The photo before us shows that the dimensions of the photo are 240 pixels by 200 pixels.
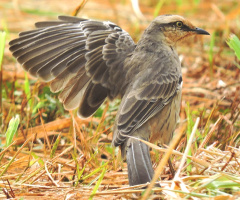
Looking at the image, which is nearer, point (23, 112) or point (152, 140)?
point (152, 140)

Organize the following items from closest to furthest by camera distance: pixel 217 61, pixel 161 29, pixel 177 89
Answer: pixel 177 89 < pixel 161 29 < pixel 217 61

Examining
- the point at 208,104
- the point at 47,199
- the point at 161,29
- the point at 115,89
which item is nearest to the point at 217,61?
the point at 208,104

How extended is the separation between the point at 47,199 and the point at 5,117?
2.17 meters

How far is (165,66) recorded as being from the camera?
17.1 feet

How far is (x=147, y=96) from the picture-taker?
493 centimetres

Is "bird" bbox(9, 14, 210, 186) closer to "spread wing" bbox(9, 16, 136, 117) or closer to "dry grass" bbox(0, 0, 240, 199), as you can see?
"spread wing" bbox(9, 16, 136, 117)

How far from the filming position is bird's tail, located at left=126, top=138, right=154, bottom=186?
3.98 meters

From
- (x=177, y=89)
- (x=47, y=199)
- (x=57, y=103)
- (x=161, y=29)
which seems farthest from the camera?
(x=57, y=103)

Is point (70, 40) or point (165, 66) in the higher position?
point (70, 40)

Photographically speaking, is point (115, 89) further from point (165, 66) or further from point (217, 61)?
point (217, 61)

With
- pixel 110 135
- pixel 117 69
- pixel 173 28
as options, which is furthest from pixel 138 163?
pixel 173 28

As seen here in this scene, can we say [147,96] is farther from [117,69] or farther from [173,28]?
[173,28]

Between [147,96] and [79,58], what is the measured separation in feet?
3.64

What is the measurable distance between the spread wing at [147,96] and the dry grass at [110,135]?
27 centimetres
